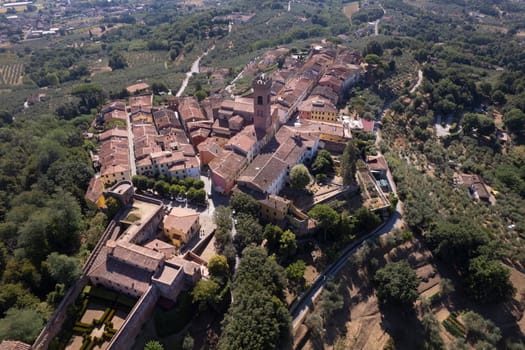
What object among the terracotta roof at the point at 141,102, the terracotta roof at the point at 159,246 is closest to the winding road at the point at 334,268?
the terracotta roof at the point at 159,246

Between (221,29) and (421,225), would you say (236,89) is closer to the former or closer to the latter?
(421,225)

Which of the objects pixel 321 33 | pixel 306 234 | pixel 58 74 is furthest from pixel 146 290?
pixel 321 33

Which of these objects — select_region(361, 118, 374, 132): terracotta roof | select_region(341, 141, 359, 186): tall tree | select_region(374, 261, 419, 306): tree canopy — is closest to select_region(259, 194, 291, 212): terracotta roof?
select_region(341, 141, 359, 186): tall tree

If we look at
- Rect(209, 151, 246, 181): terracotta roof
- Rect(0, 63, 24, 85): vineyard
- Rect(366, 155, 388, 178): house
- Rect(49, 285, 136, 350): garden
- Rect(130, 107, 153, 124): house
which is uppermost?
Rect(209, 151, 246, 181): terracotta roof

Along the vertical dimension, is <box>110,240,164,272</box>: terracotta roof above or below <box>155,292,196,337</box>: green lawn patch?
above

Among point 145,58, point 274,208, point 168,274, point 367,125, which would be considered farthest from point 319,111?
point 145,58

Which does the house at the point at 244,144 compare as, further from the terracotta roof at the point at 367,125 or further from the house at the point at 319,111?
the terracotta roof at the point at 367,125

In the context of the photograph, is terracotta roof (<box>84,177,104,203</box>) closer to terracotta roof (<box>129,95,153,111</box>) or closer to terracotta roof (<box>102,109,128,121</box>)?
terracotta roof (<box>102,109,128,121</box>)

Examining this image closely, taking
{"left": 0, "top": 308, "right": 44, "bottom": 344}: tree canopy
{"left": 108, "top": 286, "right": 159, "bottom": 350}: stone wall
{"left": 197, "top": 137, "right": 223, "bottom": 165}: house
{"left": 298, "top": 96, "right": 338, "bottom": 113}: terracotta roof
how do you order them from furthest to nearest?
{"left": 298, "top": 96, "right": 338, "bottom": 113}: terracotta roof
{"left": 197, "top": 137, "right": 223, "bottom": 165}: house
{"left": 108, "top": 286, "right": 159, "bottom": 350}: stone wall
{"left": 0, "top": 308, "right": 44, "bottom": 344}: tree canopy
